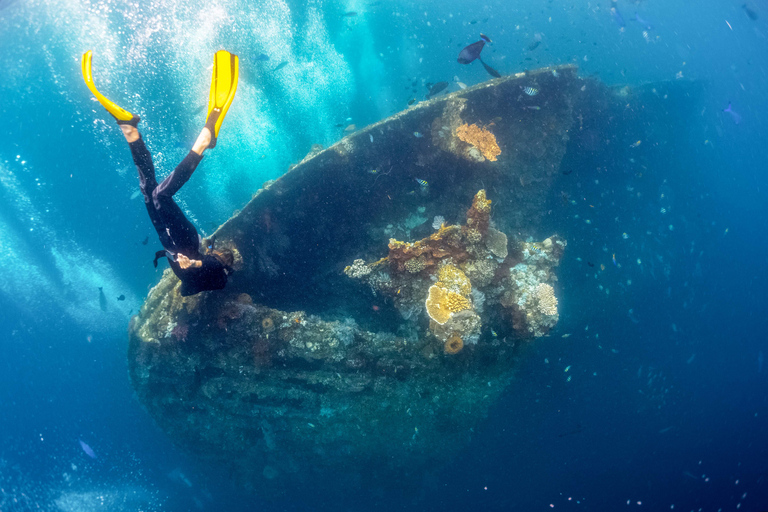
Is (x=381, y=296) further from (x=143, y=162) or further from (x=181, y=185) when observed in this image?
(x=143, y=162)

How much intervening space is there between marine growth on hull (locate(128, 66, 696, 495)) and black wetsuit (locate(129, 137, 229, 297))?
119 cm

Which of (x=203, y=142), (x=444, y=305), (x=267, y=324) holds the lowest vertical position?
(x=444, y=305)

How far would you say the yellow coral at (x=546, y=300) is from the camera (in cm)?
548

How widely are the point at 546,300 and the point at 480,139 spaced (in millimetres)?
3424

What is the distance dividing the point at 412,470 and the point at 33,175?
100 ft

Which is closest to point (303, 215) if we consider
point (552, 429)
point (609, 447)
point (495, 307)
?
point (495, 307)

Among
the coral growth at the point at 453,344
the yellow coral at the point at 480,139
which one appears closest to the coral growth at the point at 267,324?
the coral growth at the point at 453,344

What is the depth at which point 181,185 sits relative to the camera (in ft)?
13.4

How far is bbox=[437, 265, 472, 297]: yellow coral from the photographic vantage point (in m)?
5.32

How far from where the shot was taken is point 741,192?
33531 millimetres

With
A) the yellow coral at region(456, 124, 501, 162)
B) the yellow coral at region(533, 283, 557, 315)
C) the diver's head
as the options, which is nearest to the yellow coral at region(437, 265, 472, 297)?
the yellow coral at region(533, 283, 557, 315)

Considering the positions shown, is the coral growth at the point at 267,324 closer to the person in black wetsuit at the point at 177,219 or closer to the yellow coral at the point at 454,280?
the person in black wetsuit at the point at 177,219

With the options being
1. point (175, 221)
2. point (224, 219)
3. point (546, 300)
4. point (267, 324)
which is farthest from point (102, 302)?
point (546, 300)

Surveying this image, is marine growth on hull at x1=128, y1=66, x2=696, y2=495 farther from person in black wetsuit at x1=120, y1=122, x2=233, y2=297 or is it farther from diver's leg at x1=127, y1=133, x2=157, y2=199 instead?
diver's leg at x1=127, y1=133, x2=157, y2=199
